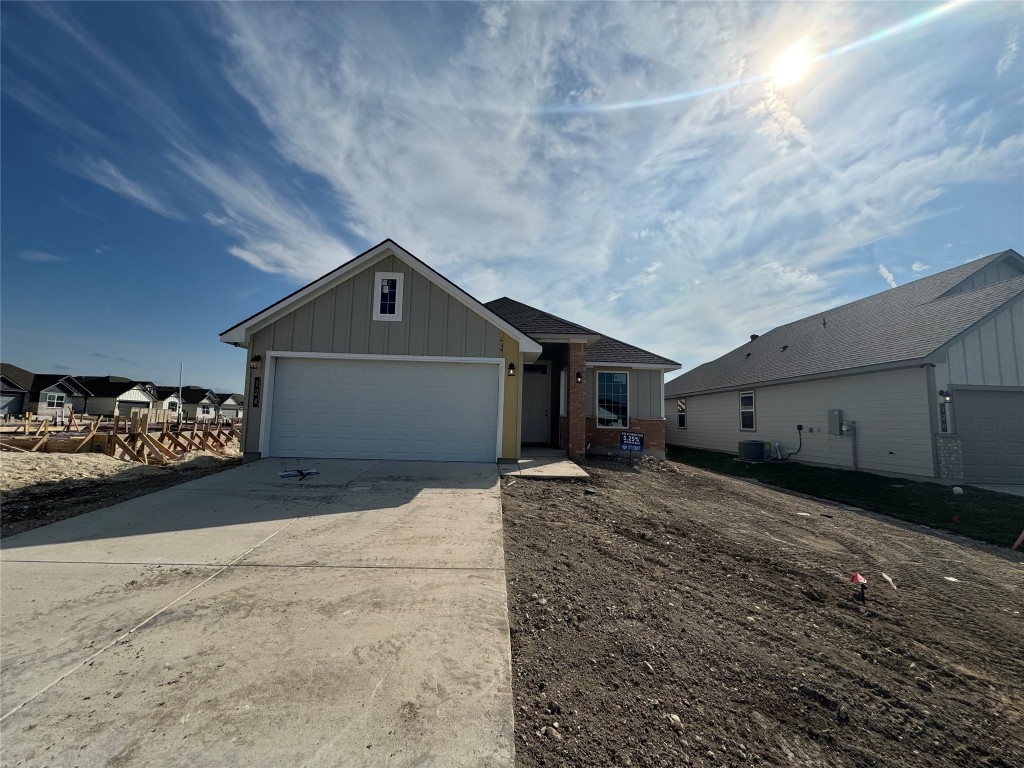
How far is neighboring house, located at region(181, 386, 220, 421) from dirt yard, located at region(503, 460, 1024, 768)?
250 ft

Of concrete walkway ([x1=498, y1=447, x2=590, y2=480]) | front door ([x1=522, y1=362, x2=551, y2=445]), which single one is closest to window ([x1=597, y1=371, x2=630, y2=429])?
front door ([x1=522, y1=362, x2=551, y2=445])

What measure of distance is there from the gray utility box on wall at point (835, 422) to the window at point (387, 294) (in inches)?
479

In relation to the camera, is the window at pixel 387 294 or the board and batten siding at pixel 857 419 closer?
the window at pixel 387 294

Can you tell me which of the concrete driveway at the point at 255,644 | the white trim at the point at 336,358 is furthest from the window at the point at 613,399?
the concrete driveway at the point at 255,644

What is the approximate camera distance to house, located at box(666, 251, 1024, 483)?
33.4 feet

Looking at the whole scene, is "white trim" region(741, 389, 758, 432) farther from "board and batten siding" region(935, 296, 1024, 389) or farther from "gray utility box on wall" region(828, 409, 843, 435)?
"board and batten siding" region(935, 296, 1024, 389)

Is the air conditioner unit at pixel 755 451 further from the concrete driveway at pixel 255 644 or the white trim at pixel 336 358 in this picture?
the concrete driveway at pixel 255 644

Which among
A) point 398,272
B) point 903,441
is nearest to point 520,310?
point 398,272

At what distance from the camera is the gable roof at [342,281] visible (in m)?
9.21

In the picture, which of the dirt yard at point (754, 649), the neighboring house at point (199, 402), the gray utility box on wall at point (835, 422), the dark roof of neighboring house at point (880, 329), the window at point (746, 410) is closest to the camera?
the dirt yard at point (754, 649)

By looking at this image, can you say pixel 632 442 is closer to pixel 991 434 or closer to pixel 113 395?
pixel 991 434

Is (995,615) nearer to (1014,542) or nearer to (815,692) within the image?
(815,692)

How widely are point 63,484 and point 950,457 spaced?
1822 centimetres

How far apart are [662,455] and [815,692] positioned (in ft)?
34.1
